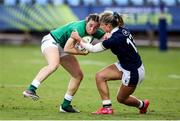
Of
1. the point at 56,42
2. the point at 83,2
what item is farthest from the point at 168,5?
the point at 56,42

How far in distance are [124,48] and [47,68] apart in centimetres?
139

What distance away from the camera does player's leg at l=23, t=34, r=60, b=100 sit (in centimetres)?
1254

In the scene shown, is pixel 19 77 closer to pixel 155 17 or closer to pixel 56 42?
pixel 56 42

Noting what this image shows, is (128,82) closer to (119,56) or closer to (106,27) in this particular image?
(119,56)

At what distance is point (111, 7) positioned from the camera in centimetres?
3516

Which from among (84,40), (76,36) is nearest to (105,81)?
(84,40)

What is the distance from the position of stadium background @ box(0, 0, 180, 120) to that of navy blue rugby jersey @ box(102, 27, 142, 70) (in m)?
0.78

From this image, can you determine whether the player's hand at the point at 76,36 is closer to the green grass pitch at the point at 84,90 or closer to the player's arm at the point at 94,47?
the player's arm at the point at 94,47

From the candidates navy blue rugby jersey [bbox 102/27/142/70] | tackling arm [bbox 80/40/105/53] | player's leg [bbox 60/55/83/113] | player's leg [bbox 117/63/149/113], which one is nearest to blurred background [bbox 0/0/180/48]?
player's leg [bbox 60/55/83/113]

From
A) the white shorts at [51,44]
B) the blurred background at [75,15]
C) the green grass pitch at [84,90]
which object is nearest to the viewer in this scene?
the green grass pitch at [84,90]

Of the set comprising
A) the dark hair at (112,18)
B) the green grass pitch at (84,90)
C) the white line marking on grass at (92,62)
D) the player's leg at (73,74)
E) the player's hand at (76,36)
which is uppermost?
the dark hair at (112,18)

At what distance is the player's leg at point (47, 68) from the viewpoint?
12.5 meters

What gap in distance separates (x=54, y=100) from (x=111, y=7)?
2052cm

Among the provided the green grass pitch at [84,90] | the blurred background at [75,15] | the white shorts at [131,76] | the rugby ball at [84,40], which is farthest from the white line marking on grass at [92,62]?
the white shorts at [131,76]
